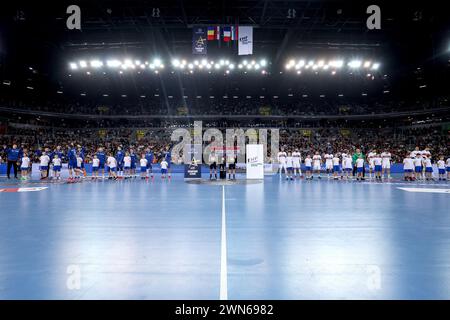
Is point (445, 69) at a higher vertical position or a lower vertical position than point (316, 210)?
higher

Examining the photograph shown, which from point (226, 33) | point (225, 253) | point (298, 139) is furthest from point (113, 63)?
point (298, 139)

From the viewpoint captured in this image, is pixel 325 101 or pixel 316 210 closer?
pixel 316 210

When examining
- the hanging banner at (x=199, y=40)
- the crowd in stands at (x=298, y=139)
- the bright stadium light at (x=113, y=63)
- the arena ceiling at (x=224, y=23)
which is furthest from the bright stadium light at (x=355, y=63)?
the bright stadium light at (x=113, y=63)

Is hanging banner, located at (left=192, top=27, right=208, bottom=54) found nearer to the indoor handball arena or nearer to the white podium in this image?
the indoor handball arena

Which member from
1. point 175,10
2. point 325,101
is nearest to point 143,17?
point 175,10

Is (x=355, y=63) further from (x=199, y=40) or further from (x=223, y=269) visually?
(x=223, y=269)

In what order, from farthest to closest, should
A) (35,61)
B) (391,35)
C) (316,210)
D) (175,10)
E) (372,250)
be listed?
(35,61)
(391,35)
(175,10)
(316,210)
(372,250)

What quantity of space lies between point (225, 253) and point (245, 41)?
1441 cm

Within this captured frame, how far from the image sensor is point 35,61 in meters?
28.2

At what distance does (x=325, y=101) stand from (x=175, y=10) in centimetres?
3490

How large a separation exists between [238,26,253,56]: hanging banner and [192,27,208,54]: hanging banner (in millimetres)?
2117

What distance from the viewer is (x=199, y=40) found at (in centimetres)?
1620

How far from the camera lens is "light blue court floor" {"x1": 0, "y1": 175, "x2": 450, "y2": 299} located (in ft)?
10.1
